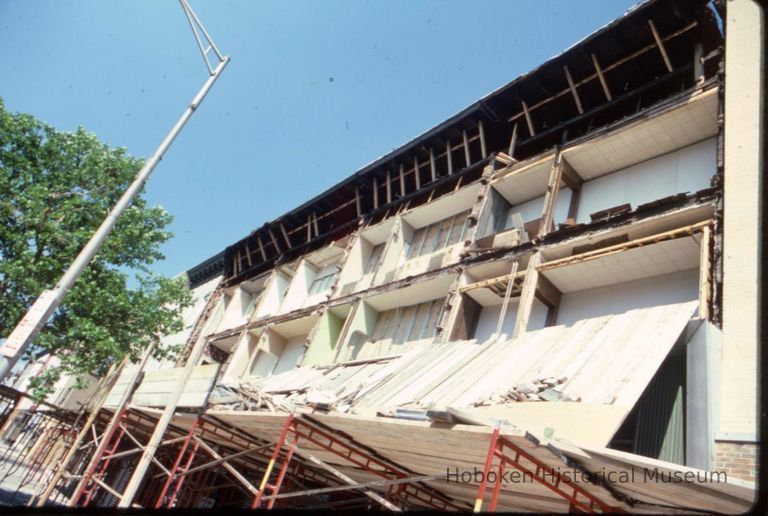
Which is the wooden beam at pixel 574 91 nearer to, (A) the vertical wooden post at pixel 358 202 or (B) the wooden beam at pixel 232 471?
(A) the vertical wooden post at pixel 358 202

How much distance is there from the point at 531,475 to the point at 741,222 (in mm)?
6056

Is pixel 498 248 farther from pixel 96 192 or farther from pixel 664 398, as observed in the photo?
pixel 96 192

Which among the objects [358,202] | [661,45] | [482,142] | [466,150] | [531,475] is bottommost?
[531,475]

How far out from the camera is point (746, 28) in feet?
30.6

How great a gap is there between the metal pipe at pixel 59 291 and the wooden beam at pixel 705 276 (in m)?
9.50

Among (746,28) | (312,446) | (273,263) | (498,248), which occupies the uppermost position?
(746,28)

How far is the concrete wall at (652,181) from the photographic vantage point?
33.7ft

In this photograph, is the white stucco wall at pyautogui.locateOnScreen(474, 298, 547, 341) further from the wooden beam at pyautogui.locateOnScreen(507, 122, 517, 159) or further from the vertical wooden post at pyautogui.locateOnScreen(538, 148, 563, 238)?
the wooden beam at pyautogui.locateOnScreen(507, 122, 517, 159)

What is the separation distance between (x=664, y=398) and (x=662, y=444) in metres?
0.81

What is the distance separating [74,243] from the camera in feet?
49.2

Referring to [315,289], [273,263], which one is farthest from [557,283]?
[273,263]

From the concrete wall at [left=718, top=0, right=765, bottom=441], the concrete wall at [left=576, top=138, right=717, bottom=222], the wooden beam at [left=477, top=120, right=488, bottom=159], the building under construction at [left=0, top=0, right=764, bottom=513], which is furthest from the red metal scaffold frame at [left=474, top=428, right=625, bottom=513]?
the wooden beam at [left=477, top=120, right=488, bottom=159]

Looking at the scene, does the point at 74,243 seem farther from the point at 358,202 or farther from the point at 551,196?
the point at 551,196

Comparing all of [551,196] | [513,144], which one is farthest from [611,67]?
[551,196]
